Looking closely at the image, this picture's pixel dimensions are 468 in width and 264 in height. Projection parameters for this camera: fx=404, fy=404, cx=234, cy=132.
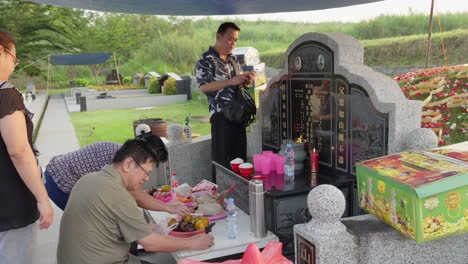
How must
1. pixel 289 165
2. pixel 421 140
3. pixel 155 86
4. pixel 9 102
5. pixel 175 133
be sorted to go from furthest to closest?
1. pixel 155 86
2. pixel 175 133
3. pixel 289 165
4. pixel 421 140
5. pixel 9 102

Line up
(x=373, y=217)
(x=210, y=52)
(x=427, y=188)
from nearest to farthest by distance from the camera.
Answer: (x=427, y=188), (x=373, y=217), (x=210, y=52)

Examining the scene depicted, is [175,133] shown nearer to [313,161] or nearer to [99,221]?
[313,161]

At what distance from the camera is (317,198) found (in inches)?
77.2

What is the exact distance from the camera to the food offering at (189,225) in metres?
2.53

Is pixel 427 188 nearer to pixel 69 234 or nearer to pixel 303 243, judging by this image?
pixel 303 243

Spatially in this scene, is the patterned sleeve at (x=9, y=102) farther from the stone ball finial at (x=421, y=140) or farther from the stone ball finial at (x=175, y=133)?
the stone ball finial at (x=175, y=133)

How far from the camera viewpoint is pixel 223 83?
3.63m

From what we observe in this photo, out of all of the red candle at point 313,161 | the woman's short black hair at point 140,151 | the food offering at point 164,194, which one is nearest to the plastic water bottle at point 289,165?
the red candle at point 313,161

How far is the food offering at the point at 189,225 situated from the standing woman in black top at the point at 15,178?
82 centimetres

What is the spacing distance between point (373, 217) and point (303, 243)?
449mm

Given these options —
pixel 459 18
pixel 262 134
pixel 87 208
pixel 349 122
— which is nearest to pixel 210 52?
pixel 262 134

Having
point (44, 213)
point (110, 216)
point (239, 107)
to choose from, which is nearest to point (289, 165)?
point (239, 107)

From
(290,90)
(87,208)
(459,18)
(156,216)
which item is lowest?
(156,216)

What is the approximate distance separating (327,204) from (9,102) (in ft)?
5.16
